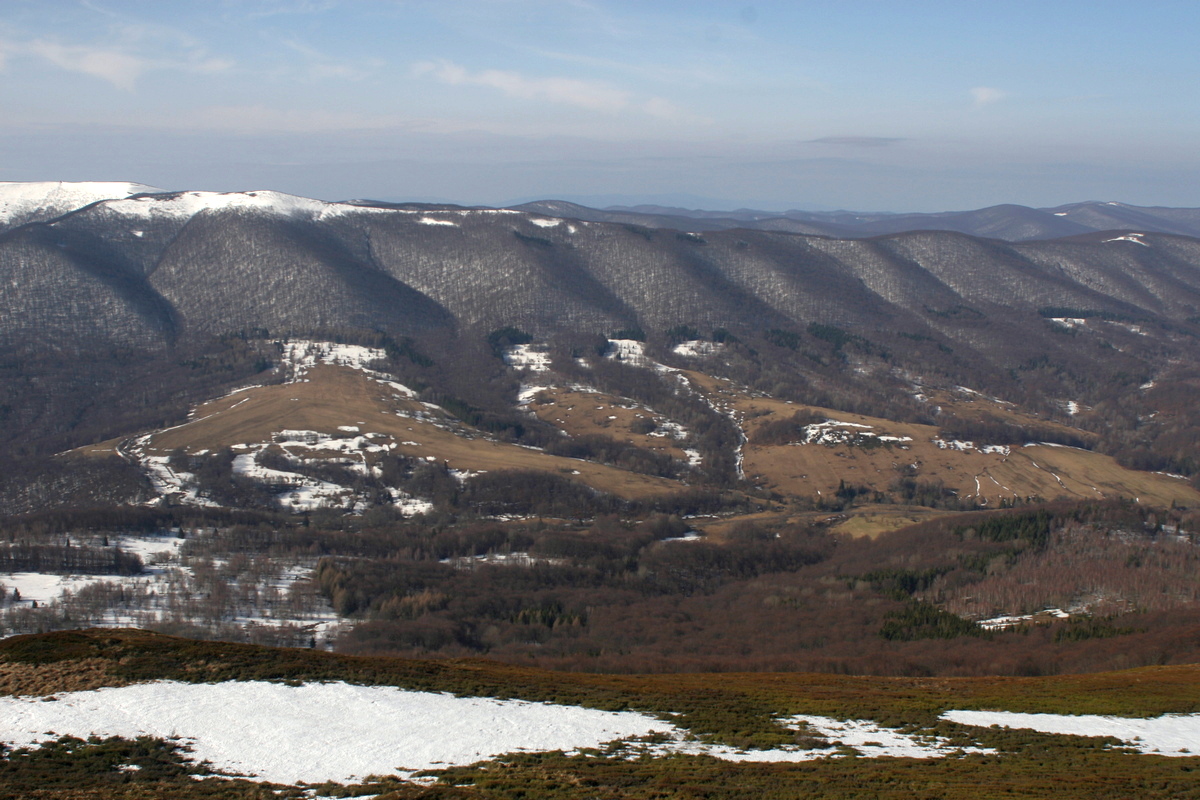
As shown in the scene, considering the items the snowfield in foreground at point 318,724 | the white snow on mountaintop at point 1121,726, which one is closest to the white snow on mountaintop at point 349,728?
the snowfield in foreground at point 318,724

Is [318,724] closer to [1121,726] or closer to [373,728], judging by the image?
[373,728]

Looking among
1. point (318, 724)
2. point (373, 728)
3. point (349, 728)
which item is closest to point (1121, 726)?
point (373, 728)

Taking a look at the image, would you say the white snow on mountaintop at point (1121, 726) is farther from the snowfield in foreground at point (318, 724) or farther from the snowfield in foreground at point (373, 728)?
the snowfield in foreground at point (318, 724)

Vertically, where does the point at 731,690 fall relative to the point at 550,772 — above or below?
below

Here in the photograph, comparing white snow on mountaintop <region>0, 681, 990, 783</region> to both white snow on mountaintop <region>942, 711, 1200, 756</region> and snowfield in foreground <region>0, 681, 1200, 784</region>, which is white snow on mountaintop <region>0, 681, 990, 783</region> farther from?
white snow on mountaintop <region>942, 711, 1200, 756</region>

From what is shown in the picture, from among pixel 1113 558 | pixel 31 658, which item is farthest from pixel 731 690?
pixel 1113 558

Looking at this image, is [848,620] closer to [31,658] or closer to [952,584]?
[952,584]

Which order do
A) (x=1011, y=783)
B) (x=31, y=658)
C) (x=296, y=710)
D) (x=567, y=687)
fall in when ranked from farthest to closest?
(x=567, y=687) < (x=31, y=658) < (x=296, y=710) < (x=1011, y=783)
